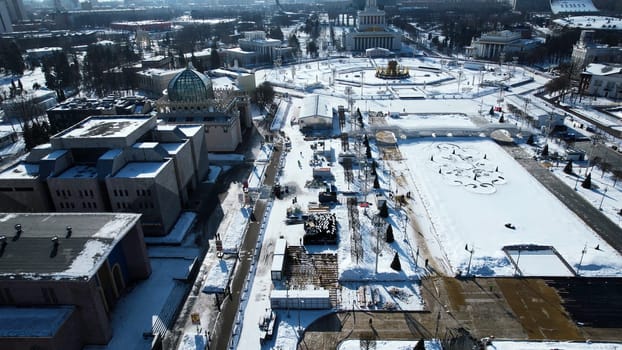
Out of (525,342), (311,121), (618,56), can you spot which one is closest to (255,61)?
(311,121)

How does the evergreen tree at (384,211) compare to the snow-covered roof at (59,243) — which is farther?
the evergreen tree at (384,211)

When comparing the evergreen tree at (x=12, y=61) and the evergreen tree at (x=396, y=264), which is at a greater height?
the evergreen tree at (x=12, y=61)

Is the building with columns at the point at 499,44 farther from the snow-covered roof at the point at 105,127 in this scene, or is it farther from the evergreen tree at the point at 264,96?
the snow-covered roof at the point at 105,127

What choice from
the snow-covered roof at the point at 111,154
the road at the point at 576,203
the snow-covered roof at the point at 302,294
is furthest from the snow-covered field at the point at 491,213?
the snow-covered roof at the point at 111,154

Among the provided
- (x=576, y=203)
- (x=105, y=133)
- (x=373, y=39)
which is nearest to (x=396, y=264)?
(x=576, y=203)

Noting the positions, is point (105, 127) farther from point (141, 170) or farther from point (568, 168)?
Answer: point (568, 168)
